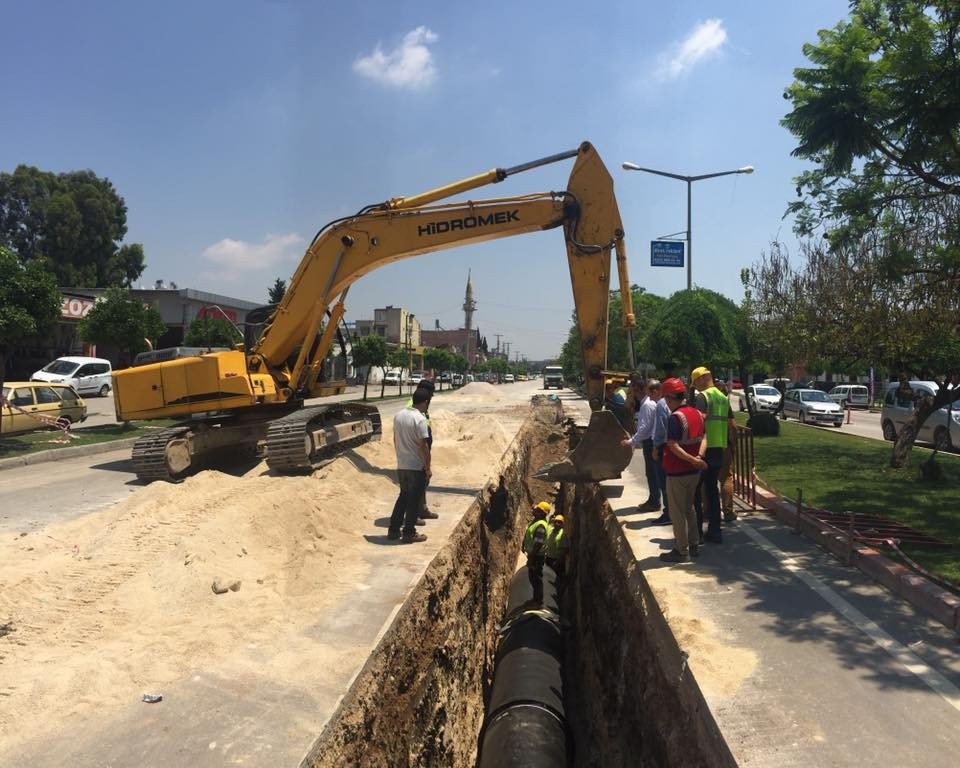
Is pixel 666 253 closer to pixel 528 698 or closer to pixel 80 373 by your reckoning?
pixel 528 698

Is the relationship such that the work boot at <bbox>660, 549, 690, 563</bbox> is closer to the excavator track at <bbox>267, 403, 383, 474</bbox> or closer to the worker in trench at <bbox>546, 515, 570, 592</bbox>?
the worker in trench at <bbox>546, 515, 570, 592</bbox>

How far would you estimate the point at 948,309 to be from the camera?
11.2 meters

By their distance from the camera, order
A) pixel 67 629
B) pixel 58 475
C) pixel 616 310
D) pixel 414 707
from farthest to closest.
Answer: pixel 616 310 → pixel 58 475 → pixel 414 707 → pixel 67 629

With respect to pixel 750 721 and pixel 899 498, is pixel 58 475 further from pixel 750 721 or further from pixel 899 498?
pixel 899 498

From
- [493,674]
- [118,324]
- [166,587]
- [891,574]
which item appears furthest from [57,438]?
[891,574]

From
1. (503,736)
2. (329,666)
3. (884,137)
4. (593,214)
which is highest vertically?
(884,137)

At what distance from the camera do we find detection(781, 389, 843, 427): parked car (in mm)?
25109

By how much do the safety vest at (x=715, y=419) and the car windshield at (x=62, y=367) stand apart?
29.1m

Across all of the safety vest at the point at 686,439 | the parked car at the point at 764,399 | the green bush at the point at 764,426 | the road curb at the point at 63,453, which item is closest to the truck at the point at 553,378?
the parked car at the point at 764,399

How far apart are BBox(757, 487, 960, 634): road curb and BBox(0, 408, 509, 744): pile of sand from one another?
4.50 metres

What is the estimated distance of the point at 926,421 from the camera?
1666 cm

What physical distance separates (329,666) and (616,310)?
1340 inches

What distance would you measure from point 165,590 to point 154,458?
5.53 metres

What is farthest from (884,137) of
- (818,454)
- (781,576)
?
(818,454)
